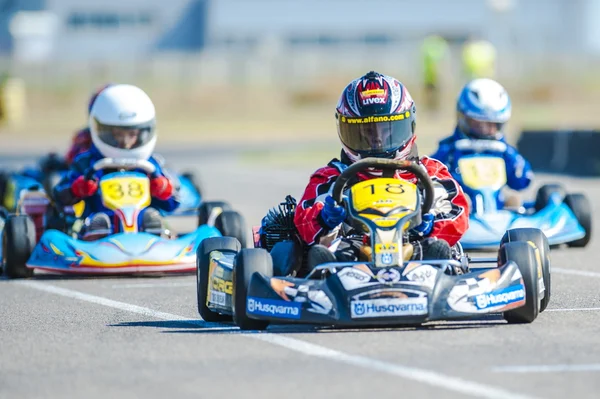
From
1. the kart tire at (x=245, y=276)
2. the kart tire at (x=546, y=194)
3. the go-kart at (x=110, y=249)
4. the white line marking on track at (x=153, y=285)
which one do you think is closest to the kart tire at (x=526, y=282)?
the kart tire at (x=245, y=276)

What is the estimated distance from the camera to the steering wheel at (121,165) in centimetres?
1205

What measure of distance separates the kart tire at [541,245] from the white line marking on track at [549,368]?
1.64 metres

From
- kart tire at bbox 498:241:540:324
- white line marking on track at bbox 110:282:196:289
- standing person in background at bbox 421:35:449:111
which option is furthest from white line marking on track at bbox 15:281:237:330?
standing person in background at bbox 421:35:449:111

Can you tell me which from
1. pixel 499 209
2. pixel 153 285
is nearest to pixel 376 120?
pixel 153 285

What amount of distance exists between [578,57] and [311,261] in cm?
4375

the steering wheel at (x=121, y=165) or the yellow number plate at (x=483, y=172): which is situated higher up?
the steering wheel at (x=121, y=165)

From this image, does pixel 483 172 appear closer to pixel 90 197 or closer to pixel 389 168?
pixel 90 197

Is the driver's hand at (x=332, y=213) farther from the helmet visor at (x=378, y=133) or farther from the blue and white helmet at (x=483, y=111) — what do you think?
the blue and white helmet at (x=483, y=111)

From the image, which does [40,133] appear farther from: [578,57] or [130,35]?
[130,35]

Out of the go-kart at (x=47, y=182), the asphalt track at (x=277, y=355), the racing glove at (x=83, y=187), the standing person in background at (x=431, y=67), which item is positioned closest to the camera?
the asphalt track at (x=277, y=355)

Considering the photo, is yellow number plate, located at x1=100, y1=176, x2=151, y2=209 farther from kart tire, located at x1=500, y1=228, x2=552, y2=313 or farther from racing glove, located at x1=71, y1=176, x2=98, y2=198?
kart tire, located at x1=500, y1=228, x2=552, y2=313

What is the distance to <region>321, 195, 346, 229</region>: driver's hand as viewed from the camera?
7910 mm

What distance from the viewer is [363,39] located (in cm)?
6619

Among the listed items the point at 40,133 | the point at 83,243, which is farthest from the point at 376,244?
the point at 40,133
